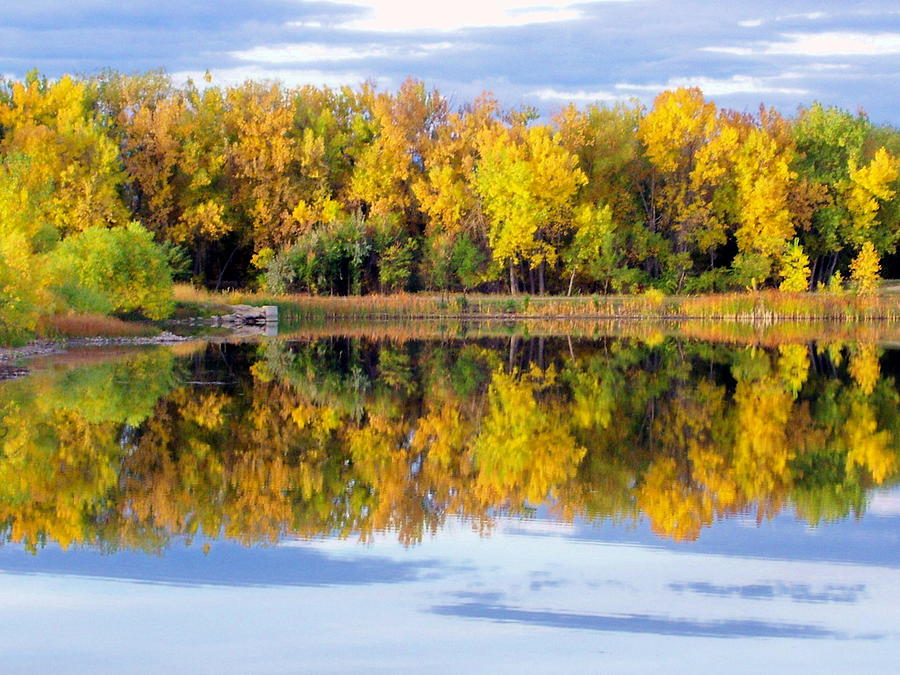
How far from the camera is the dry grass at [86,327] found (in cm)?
2821

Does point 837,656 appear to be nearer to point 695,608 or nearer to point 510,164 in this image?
point 695,608

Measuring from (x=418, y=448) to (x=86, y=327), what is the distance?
18.7 metres

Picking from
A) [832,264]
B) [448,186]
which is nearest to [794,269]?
[832,264]

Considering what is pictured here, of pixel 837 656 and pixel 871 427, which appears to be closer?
pixel 837 656

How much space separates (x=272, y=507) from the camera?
388 inches

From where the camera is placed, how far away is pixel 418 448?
13.2 m

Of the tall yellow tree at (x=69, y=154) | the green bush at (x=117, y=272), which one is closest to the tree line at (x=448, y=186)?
the tall yellow tree at (x=69, y=154)

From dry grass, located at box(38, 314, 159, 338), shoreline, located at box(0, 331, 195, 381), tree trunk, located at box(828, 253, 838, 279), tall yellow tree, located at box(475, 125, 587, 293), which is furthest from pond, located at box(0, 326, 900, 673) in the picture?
tree trunk, located at box(828, 253, 838, 279)

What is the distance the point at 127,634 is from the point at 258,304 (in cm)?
3996

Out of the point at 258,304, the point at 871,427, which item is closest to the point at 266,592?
the point at 871,427

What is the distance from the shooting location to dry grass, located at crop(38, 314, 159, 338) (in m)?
28.2

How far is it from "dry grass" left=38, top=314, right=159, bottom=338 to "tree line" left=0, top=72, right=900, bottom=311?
57.4 feet

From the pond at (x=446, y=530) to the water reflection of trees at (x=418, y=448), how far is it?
54 millimetres

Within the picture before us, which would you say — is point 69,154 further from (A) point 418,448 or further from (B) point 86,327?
(A) point 418,448
